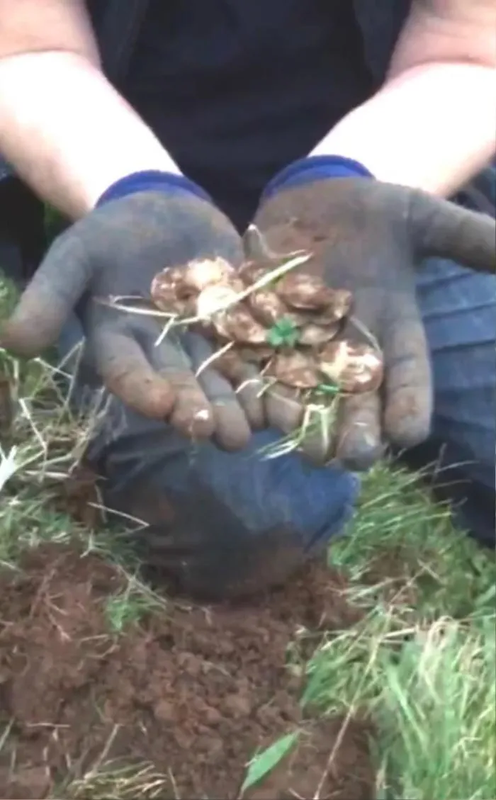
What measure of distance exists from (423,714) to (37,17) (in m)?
0.74

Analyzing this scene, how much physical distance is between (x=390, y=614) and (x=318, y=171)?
39cm

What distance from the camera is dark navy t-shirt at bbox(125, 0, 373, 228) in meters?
1.36

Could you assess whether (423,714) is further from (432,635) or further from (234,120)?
(234,120)

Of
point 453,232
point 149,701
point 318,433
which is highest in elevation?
point 453,232

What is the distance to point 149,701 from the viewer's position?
1108 millimetres

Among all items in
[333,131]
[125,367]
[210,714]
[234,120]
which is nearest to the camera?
[125,367]

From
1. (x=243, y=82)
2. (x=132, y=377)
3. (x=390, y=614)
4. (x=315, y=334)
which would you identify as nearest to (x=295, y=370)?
(x=315, y=334)

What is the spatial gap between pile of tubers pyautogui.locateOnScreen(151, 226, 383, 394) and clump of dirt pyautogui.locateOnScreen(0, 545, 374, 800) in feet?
0.84

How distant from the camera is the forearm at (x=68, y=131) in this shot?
123 cm

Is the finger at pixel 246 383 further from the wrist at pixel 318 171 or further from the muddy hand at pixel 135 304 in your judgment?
the wrist at pixel 318 171

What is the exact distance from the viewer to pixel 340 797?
3.48 feet

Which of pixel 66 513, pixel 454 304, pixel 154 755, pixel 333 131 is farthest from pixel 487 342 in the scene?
pixel 154 755

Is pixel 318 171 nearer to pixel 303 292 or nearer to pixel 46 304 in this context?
pixel 303 292

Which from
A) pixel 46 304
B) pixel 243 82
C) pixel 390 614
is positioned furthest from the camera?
pixel 243 82
